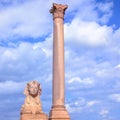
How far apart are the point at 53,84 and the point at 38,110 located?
3.28 m

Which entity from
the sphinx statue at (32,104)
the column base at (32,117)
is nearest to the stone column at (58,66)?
the column base at (32,117)

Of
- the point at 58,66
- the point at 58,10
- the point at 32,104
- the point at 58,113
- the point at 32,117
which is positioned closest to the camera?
the point at 32,117

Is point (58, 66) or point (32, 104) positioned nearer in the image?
point (32, 104)

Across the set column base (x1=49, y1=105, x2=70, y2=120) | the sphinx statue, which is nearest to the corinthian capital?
the sphinx statue

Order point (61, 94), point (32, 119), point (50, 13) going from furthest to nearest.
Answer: point (50, 13) → point (61, 94) → point (32, 119)

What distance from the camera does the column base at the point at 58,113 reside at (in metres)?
35.5

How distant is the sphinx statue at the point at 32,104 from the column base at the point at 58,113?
0.97 meters

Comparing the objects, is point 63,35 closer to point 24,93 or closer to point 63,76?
point 63,76

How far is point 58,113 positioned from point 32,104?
2546mm

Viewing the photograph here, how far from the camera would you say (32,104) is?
116 ft

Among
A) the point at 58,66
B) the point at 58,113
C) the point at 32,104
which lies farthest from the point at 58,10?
the point at 58,113

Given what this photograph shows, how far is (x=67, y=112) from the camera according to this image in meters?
36.4

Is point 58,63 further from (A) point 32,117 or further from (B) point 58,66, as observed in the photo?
(A) point 32,117

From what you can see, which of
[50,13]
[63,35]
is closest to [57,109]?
[63,35]
